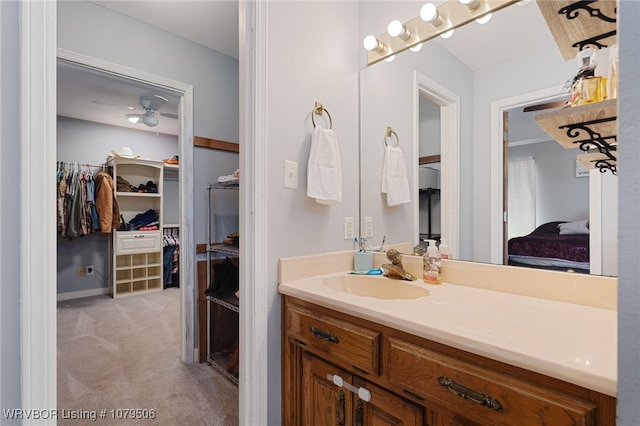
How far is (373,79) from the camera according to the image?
5.48 ft

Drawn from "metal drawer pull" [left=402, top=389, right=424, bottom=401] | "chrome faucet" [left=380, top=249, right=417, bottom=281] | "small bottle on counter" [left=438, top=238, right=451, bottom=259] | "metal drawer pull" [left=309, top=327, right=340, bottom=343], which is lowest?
"metal drawer pull" [left=402, top=389, right=424, bottom=401]

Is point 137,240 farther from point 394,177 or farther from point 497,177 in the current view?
point 497,177

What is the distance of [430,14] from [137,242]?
4536 millimetres

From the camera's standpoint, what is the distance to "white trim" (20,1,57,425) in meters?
0.84

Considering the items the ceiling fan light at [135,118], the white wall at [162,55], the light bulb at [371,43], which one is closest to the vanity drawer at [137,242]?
the ceiling fan light at [135,118]

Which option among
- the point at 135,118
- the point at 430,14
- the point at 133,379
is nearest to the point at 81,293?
the point at 135,118

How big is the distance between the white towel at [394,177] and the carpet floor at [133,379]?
1.51 metres

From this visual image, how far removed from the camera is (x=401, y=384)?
2.95 ft

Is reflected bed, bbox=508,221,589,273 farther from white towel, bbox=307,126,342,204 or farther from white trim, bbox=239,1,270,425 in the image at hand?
white trim, bbox=239,1,270,425

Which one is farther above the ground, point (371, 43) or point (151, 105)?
point (151, 105)

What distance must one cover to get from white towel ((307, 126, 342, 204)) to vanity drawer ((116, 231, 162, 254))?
3.97 meters

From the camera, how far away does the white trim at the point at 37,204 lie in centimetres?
84

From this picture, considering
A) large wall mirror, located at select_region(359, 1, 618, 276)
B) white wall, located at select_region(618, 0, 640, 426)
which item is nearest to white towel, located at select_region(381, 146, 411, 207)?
large wall mirror, located at select_region(359, 1, 618, 276)

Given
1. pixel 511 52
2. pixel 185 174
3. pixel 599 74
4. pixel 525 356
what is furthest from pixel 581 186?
pixel 185 174
